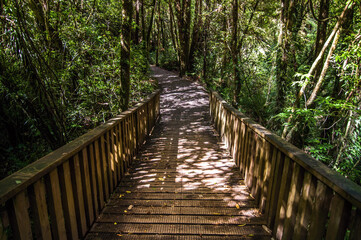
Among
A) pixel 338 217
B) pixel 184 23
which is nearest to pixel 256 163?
pixel 338 217

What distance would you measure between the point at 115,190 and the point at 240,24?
868 cm

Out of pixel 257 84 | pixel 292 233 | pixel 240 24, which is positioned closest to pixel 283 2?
pixel 240 24

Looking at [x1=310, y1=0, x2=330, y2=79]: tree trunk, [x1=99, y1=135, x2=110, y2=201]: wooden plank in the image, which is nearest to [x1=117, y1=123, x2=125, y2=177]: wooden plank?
[x1=99, y1=135, x2=110, y2=201]: wooden plank

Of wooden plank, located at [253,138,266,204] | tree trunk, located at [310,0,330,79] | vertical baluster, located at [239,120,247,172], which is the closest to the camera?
wooden plank, located at [253,138,266,204]

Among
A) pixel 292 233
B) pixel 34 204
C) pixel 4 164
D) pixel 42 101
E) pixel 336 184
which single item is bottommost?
pixel 4 164

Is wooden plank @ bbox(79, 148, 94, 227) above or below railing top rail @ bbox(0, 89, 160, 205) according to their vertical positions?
below

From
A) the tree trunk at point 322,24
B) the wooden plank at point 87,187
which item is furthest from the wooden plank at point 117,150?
the tree trunk at point 322,24

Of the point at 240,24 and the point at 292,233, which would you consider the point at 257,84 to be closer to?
the point at 240,24

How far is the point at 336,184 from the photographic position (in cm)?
150

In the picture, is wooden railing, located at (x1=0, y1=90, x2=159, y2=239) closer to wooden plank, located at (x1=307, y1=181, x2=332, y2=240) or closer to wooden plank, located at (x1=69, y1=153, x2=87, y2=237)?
wooden plank, located at (x1=69, y1=153, x2=87, y2=237)

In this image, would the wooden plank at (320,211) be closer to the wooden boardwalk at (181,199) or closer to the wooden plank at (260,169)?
the wooden boardwalk at (181,199)

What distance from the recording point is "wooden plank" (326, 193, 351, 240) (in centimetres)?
143

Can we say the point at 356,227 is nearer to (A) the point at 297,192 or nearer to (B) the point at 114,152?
(A) the point at 297,192

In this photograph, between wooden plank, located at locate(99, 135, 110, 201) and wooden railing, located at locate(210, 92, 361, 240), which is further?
wooden plank, located at locate(99, 135, 110, 201)
